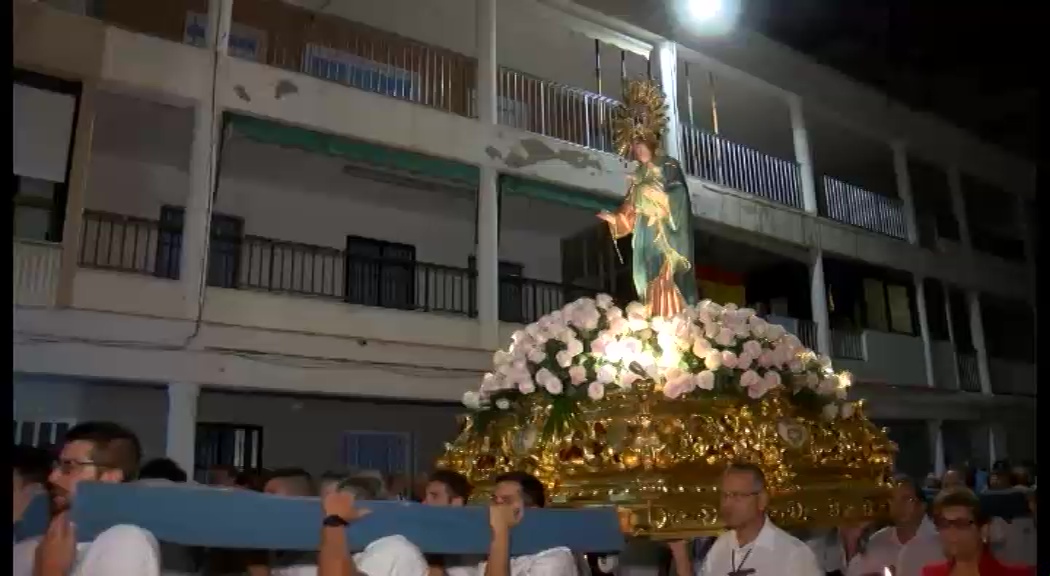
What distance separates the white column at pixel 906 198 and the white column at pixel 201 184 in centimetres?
626

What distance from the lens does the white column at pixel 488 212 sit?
7367mm

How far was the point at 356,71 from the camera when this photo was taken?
752cm

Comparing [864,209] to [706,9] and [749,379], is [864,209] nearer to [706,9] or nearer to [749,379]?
[706,9]

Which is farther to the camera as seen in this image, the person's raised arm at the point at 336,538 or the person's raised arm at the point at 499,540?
the person's raised arm at the point at 499,540

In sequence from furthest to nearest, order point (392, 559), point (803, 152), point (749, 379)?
point (803, 152) < point (749, 379) < point (392, 559)

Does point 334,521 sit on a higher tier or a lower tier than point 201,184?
lower

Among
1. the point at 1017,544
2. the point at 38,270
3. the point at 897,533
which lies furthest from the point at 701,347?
the point at 38,270

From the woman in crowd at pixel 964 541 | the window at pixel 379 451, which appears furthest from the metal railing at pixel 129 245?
the woman in crowd at pixel 964 541

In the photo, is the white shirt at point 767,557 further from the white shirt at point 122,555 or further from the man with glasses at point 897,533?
the white shirt at point 122,555

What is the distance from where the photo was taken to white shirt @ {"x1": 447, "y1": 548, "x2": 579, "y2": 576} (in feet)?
8.03

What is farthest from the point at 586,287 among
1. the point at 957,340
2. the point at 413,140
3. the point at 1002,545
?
the point at 1002,545

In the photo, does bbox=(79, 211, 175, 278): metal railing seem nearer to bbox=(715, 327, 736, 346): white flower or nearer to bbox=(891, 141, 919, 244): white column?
Result: bbox=(715, 327, 736, 346): white flower

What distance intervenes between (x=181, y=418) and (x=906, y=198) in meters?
7.32

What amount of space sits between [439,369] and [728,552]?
469cm
